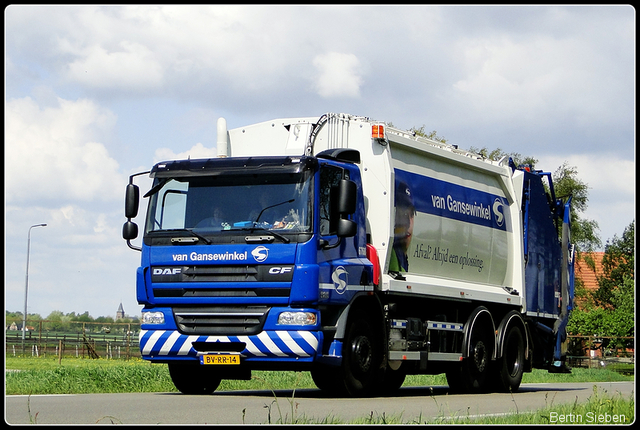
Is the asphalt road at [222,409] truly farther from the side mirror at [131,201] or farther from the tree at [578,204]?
the tree at [578,204]

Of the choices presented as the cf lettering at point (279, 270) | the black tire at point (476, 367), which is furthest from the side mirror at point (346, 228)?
the black tire at point (476, 367)

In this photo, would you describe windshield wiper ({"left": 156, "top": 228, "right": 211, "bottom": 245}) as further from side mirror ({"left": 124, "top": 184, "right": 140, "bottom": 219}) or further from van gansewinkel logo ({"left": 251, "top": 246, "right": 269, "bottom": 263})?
side mirror ({"left": 124, "top": 184, "right": 140, "bottom": 219})

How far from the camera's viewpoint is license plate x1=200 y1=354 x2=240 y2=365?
38.6 feet

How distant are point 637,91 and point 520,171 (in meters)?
7.50

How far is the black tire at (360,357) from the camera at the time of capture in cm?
1220

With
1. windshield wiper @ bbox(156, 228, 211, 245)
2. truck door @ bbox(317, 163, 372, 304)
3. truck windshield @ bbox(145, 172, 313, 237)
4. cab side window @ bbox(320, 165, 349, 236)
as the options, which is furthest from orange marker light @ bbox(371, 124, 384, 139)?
windshield wiper @ bbox(156, 228, 211, 245)

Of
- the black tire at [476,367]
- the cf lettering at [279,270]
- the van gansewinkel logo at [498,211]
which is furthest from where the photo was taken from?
the van gansewinkel logo at [498,211]

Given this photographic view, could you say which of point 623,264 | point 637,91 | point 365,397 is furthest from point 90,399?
point 623,264

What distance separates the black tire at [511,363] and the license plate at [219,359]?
18.8ft

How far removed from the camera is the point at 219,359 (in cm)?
1184

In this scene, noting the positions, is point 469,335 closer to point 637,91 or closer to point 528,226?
point 528,226

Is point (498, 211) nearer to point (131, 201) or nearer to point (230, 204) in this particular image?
point (230, 204)
